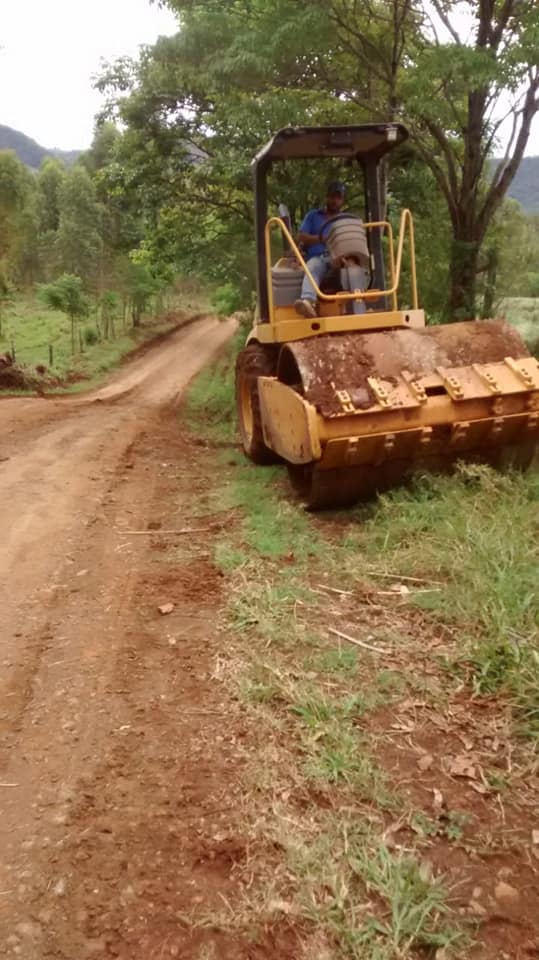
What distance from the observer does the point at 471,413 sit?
5.33 metres

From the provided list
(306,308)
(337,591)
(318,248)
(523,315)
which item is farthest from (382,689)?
(523,315)

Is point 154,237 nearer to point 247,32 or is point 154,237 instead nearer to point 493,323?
point 247,32

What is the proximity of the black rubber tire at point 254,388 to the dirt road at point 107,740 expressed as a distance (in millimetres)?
1250

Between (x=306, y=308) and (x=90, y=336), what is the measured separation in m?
21.2

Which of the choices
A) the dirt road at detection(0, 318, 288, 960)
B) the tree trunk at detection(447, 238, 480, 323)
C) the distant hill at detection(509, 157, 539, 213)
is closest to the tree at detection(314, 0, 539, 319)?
the tree trunk at detection(447, 238, 480, 323)

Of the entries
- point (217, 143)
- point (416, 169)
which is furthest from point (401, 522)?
point (217, 143)

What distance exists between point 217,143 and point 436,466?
389 inches

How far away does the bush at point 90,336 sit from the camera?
86.1 feet

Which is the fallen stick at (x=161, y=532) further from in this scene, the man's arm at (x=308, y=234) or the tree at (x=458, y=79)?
the tree at (x=458, y=79)

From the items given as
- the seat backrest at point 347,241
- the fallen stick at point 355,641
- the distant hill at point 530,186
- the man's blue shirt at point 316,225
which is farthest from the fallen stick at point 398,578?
the distant hill at point 530,186

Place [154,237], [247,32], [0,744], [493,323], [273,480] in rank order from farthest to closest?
1. [154,237]
2. [247,32]
3. [273,480]
4. [493,323]
5. [0,744]

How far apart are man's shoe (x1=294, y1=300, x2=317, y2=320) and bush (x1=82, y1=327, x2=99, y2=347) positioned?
2054cm

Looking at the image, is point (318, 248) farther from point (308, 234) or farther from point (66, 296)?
point (66, 296)

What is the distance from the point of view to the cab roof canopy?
6648 mm
